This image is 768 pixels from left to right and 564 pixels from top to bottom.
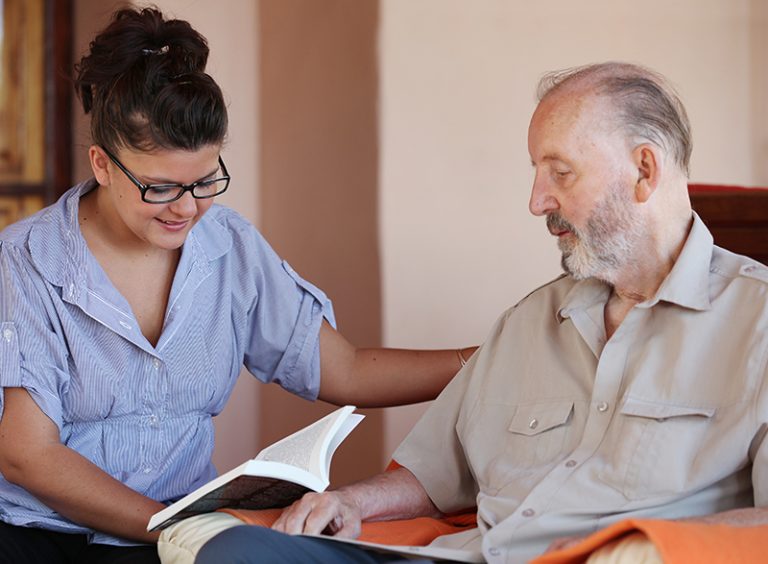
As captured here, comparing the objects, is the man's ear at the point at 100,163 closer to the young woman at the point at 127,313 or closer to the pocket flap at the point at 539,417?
the young woman at the point at 127,313

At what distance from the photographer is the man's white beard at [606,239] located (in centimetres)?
194

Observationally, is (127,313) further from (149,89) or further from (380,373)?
(380,373)

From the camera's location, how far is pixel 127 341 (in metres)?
2.21

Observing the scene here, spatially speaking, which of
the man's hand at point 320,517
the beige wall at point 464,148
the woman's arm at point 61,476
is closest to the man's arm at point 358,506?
the man's hand at point 320,517

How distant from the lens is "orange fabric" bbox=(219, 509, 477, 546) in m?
1.93

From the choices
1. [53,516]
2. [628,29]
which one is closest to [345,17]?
[628,29]

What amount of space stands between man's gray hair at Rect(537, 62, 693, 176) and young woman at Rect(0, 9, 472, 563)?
2.32ft

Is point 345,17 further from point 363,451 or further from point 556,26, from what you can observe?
point 363,451

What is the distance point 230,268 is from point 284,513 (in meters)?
0.63

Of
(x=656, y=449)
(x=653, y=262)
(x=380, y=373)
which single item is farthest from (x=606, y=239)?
(x=380, y=373)

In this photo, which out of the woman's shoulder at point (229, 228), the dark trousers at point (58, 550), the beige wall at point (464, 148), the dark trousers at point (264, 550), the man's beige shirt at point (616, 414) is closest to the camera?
the dark trousers at point (264, 550)

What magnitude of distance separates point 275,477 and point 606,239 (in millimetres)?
687

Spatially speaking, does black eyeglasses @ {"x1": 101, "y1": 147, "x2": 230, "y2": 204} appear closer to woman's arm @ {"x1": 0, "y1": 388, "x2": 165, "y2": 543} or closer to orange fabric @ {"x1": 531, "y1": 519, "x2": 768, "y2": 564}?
woman's arm @ {"x1": 0, "y1": 388, "x2": 165, "y2": 543}

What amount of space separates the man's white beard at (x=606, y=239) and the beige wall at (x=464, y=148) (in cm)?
109
